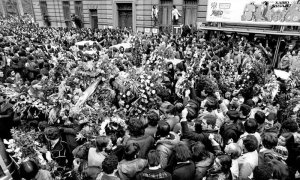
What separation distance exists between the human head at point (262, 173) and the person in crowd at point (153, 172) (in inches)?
40.1

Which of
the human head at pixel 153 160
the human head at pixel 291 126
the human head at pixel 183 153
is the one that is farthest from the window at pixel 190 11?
the human head at pixel 153 160

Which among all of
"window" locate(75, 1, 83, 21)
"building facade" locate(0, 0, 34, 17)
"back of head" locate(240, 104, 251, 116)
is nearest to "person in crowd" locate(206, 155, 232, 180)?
"back of head" locate(240, 104, 251, 116)

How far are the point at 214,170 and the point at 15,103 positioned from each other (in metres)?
4.11

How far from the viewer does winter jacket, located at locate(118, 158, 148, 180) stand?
9.39 feet

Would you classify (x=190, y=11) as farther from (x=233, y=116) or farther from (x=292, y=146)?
(x=292, y=146)

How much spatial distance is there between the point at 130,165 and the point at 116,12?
19331mm

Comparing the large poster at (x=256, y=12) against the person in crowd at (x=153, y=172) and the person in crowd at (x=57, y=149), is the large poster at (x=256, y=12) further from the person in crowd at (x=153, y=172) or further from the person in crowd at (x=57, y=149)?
the person in crowd at (x=57, y=149)

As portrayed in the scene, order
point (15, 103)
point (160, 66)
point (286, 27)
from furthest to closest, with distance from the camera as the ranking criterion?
point (286, 27) → point (160, 66) → point (15, 103)

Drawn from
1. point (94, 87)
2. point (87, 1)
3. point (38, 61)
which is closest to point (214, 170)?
point (94, 87)

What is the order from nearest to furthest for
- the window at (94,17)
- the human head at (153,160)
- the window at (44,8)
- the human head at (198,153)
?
the human head at (153,160) < the human head at (198,153) < the window at (94,17) < the window at (44,8)

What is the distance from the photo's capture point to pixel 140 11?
18641mm

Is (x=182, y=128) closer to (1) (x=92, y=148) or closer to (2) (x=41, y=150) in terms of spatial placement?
(1) (x=92, y=148)

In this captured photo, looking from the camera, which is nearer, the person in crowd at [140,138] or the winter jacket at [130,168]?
the winter jacket at [130,168]

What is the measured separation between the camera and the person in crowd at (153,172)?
266 centimetres
